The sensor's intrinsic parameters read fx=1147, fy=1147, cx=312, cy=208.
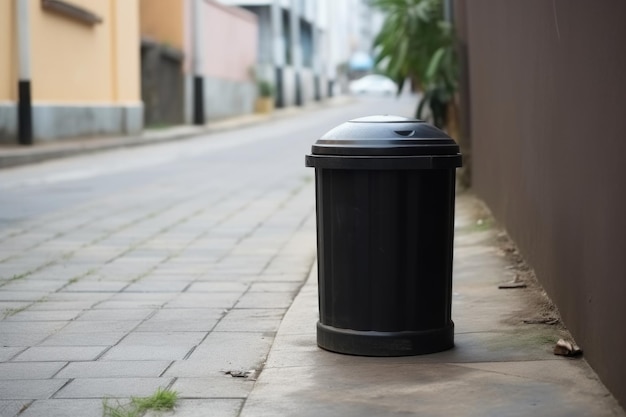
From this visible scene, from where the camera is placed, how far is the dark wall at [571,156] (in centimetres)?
468

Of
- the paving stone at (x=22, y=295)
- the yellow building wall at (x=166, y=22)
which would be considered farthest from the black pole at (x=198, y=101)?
the paving stone at (x=22, y=295)

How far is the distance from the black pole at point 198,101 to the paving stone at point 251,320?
90.7 feet

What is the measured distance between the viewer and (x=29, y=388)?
5230mm

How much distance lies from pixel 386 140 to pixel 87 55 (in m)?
21.3

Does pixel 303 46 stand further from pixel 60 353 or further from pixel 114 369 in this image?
pixel 114 369

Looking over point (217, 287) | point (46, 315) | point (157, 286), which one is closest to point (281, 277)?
point (217, 287)

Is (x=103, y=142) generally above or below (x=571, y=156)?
above

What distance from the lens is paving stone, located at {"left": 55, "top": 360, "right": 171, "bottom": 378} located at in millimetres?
5469

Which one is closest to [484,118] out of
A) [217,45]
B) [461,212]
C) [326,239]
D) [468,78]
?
[461,212]

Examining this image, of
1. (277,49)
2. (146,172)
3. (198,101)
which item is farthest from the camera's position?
(277,49)

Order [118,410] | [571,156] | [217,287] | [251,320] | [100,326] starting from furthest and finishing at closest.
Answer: [217,287]
[251,320]
[100,326]
[571,156]
[118,410]

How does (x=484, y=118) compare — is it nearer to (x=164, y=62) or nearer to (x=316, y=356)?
(x=316, y=356)

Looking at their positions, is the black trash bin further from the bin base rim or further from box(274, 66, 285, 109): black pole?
box(274, 66, 285, 109): black pole

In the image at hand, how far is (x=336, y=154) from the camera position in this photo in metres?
5.61
